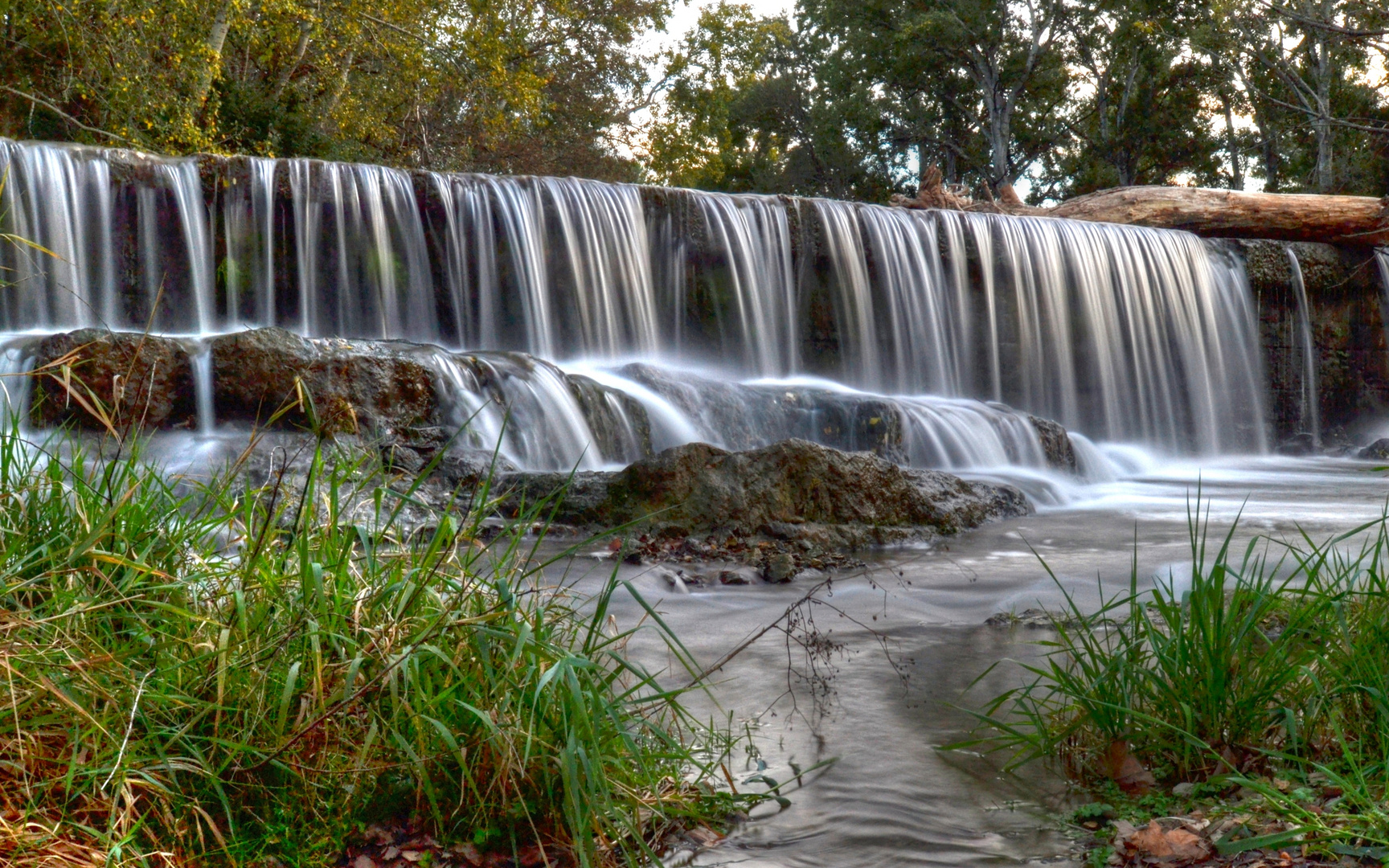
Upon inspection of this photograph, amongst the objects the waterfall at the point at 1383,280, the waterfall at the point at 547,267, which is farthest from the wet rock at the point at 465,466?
the waterfall at the point at 1383,280

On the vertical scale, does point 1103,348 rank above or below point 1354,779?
above

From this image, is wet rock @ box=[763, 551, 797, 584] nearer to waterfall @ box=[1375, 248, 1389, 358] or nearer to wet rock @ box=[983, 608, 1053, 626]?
wet rock @ box=[983, 608, 1053, 626]

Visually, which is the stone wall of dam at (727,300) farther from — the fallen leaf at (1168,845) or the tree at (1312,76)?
the tree at (1312,76)

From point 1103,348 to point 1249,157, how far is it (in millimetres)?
25419

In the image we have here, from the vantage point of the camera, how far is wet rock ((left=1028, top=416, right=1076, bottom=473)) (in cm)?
1145

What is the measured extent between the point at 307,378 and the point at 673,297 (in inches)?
258

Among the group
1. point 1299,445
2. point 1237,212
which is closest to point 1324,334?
point 1299,445

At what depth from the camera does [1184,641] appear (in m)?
2.75

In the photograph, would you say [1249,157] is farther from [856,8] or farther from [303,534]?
[303,534]

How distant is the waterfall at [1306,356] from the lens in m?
17.7

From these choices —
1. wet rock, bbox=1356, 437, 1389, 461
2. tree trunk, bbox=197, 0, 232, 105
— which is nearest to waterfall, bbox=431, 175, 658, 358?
tree trunk, bbox=197, 0, 232, 105

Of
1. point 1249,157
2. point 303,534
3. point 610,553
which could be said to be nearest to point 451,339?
point 610,553

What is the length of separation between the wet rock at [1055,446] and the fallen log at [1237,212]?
6776mm

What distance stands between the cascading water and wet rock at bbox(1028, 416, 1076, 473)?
0.13m
